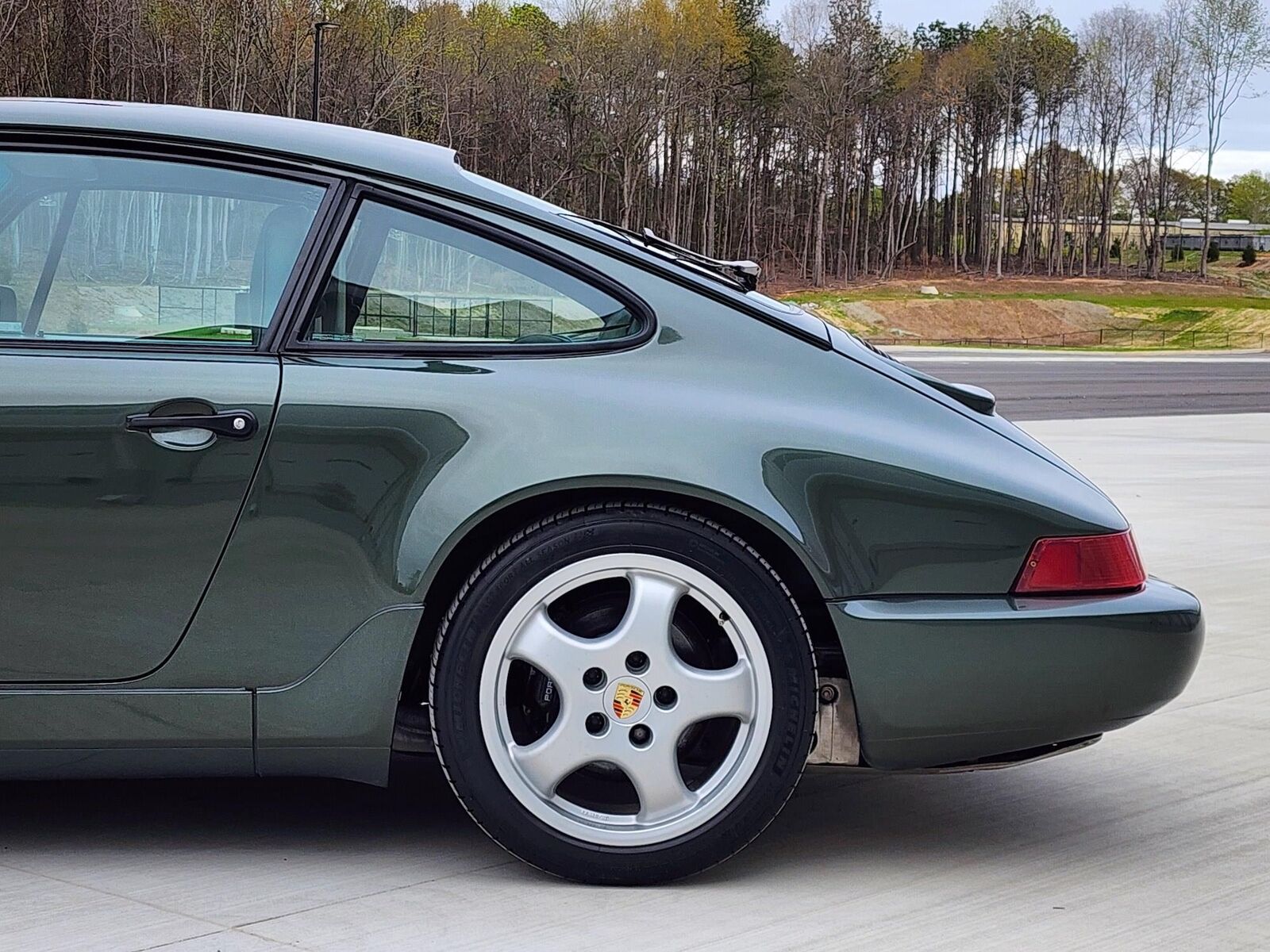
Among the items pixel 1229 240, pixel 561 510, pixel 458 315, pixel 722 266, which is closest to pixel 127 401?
pixel 458 315

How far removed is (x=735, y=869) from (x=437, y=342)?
1.18m

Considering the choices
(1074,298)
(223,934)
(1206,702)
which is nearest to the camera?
(223,934)

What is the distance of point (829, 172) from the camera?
322ft

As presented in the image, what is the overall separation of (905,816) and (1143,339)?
7390 centimetres

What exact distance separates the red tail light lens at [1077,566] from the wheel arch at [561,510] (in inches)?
15.3

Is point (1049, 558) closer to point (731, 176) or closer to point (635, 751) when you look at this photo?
point (635, 751)

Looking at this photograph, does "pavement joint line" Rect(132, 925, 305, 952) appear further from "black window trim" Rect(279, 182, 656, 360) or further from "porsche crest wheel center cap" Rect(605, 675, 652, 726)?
"black window trim" Rect(279, 182, 656, 360)

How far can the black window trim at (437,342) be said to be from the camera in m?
2.93

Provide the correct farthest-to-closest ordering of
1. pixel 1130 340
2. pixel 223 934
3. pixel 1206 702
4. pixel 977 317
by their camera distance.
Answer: pixel 977 317 < pixel 1130 340 < pixel 1206 702 < pixel 223 934

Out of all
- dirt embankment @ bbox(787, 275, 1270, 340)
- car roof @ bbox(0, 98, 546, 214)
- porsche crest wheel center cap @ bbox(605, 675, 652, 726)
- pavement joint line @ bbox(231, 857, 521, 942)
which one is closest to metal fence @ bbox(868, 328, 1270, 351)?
dirt embankment @ bbox(787, 275, 1270, 340)

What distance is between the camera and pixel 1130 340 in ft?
244

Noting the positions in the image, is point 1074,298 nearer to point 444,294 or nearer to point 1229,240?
point 1229,240

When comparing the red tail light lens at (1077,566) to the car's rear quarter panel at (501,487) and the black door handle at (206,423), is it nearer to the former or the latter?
the car's rear quarter panel at (501,487)

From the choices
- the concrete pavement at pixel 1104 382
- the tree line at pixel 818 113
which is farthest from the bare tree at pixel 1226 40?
the concrete pavement at pixel 1104 382
